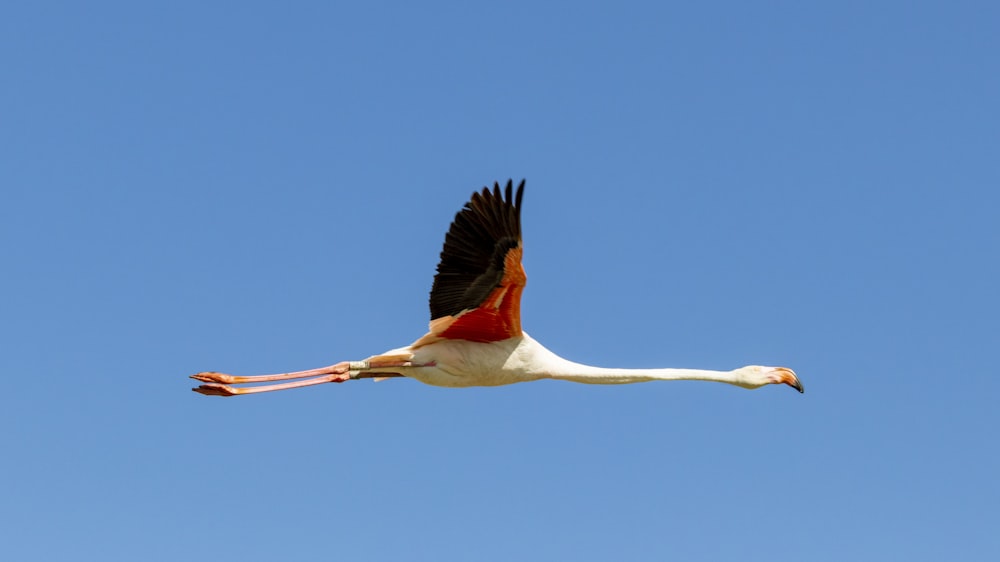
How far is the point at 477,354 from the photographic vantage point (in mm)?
16734

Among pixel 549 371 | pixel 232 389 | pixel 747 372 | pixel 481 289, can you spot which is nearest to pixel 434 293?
pixel 481 289

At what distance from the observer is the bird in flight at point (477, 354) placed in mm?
15914

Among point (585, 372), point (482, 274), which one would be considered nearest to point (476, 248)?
point (482, 274)

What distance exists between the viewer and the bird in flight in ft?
52.2

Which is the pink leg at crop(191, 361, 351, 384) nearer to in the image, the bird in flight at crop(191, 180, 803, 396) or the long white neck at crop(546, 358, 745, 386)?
the bird in flight at crop(191, 180, 803, 396)

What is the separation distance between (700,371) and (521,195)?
3.93 meters

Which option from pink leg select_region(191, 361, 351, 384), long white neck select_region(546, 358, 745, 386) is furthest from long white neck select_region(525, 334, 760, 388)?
pink leg select_region(191, 361, 351, 384)

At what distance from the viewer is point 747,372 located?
17.5 meters

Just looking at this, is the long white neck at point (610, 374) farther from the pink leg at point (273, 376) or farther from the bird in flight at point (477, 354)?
the pink leg at point (273, 376)

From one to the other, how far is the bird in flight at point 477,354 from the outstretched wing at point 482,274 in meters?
0.01

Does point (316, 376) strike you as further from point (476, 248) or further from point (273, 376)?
point (476, 248)

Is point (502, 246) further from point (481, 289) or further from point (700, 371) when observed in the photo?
Result: point (700, 371)

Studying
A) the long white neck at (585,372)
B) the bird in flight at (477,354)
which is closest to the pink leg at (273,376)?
the bird in flight at (477,354)

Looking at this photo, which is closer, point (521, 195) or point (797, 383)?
point (521, 195)
